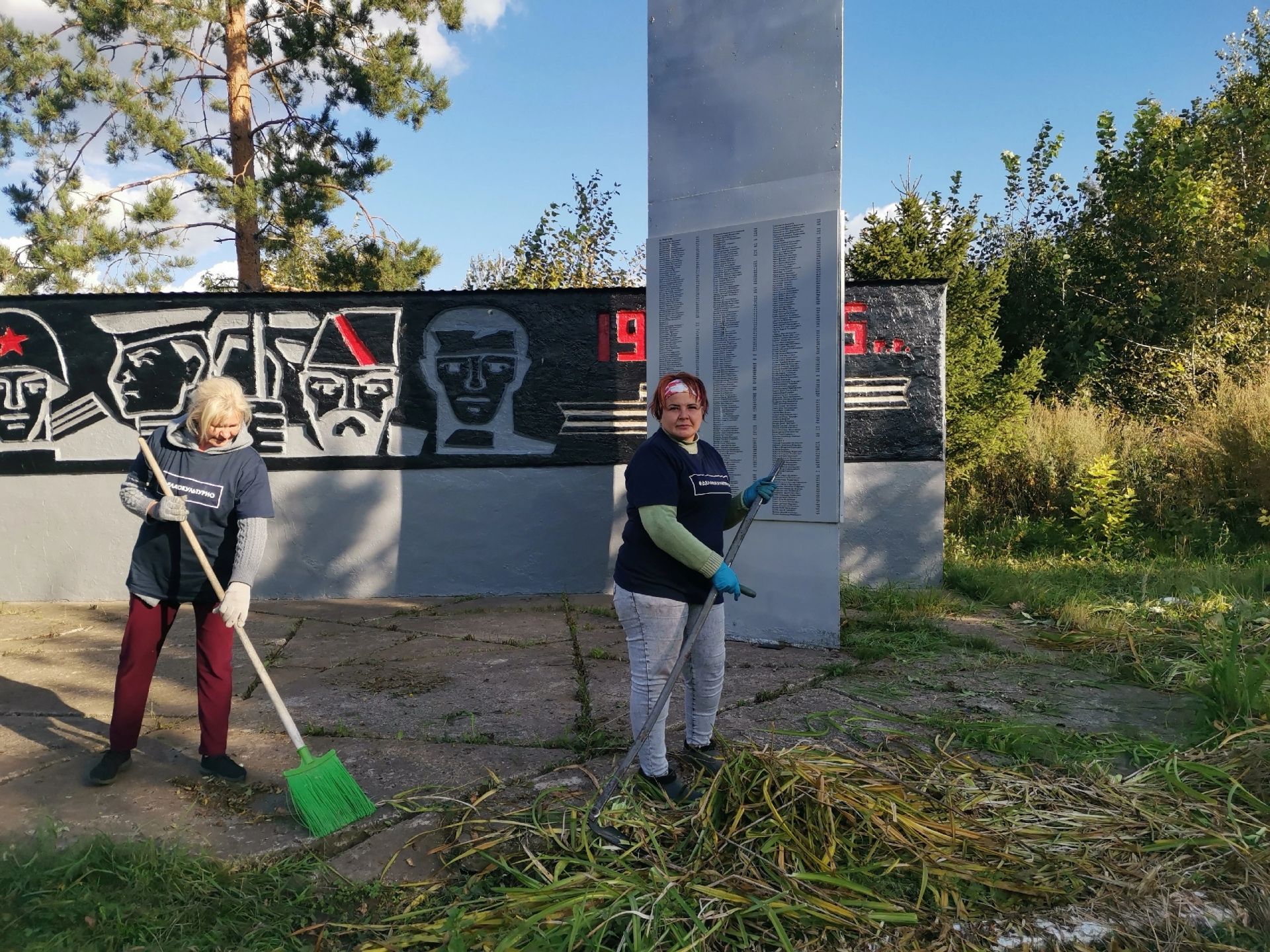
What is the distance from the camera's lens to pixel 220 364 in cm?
755

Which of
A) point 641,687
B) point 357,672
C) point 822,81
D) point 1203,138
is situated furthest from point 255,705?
point 1203,138

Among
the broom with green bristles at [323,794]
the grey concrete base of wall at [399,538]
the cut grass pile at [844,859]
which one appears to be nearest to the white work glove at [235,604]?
the broom with green bristles at [323,794]

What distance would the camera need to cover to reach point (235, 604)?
11.6 feet

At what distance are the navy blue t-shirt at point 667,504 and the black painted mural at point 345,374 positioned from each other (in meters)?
4.22

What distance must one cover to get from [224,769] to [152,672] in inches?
19.7

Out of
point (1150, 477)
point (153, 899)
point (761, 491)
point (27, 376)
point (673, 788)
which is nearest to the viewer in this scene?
point (153, 899)

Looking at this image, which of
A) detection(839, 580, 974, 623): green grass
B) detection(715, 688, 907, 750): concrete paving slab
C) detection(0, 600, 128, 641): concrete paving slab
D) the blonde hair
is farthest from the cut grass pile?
detection(0, 600, 128, 641): concrete paving slab

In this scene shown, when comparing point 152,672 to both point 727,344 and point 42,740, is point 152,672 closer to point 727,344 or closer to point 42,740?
point 42,740

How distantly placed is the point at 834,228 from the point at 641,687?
137 inches

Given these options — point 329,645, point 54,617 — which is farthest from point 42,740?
point 54,617

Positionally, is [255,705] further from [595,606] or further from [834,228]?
[834,228]

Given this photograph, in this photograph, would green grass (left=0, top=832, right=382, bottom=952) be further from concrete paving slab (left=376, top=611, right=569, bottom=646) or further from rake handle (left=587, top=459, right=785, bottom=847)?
concrete paving slab (left=376, top=611, right=569, bottom=646)

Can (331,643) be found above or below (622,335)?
below

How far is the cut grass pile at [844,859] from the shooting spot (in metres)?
2.56
